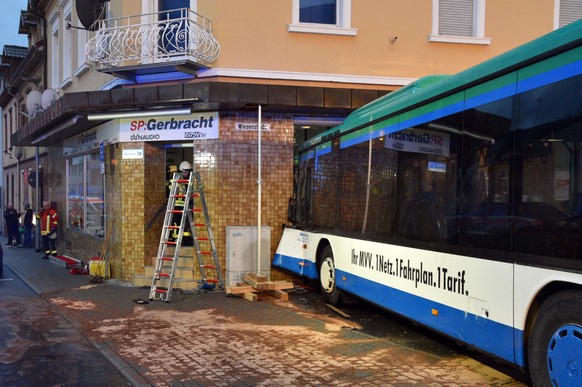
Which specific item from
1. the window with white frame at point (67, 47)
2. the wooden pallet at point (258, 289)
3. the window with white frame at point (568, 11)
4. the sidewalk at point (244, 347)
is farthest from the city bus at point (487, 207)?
the window with white frame at point (67, 47)

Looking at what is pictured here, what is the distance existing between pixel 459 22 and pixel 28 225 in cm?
1759

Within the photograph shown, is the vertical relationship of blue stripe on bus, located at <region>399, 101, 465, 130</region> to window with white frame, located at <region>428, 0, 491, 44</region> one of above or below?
below

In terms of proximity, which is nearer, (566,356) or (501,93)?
(566,356)

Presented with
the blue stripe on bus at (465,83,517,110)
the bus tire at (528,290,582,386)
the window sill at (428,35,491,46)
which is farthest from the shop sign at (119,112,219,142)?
the bus tire at (528,290,582,386)

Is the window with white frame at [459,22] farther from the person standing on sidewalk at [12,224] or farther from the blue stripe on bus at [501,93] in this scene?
the person standing on sidewalk at [12,224]

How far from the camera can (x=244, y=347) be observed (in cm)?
667

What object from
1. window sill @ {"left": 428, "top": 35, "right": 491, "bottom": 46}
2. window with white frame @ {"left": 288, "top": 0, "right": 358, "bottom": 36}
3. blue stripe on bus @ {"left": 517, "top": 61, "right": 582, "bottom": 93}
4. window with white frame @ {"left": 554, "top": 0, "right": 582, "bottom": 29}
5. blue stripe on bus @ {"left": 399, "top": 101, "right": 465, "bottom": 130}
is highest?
window with white frame @ {"left": 554, "top": 0, "right": 582, "bottom": 29}

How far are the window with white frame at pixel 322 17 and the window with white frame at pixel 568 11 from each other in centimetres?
478

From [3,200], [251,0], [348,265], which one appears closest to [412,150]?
[348,265]

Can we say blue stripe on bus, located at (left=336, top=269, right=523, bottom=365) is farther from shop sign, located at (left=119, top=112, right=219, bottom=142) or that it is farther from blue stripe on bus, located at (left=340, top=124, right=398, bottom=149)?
shop sign, located at (left=119, top=112, right=219, bottom=142)

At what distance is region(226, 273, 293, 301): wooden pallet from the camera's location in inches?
384

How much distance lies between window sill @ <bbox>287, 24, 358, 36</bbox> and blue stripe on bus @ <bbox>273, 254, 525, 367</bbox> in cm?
517

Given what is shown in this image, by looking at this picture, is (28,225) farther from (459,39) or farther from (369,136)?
(369,136)

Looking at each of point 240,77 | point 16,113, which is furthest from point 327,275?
point 16,113
